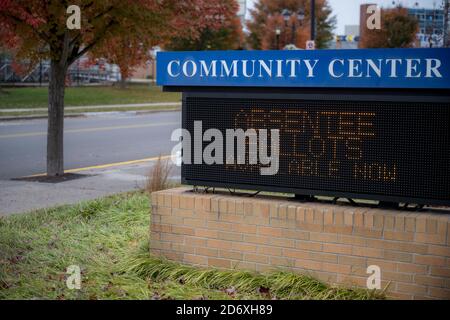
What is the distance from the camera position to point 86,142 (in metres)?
17.9

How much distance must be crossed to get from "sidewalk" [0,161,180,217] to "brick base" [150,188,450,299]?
11.4 ft

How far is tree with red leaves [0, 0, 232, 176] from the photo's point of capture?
10.7 m

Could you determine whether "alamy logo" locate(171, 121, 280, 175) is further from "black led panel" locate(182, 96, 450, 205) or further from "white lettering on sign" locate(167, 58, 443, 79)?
"white lettering on sign" locate(167, 58, 443, 79)

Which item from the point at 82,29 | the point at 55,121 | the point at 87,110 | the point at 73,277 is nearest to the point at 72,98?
the point at 87,110

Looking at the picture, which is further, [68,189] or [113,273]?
[68,189]

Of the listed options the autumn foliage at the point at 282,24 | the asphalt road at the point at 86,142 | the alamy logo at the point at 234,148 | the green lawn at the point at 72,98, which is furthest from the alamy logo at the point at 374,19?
the autumn foliage at the point at 282,24

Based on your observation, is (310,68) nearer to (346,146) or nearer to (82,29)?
(346,146)

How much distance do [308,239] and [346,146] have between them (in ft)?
2.54

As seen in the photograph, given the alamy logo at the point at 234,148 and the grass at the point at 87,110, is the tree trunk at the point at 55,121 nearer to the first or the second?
the alamy logo at the point at 234,148

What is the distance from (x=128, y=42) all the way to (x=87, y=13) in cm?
121

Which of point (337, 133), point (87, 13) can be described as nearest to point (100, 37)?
point (87, 13)

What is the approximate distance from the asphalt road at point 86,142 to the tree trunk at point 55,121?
3.05 feet

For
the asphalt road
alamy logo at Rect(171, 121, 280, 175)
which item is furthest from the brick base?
the asphalt road

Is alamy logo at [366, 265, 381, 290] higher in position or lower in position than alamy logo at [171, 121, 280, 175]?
lower
